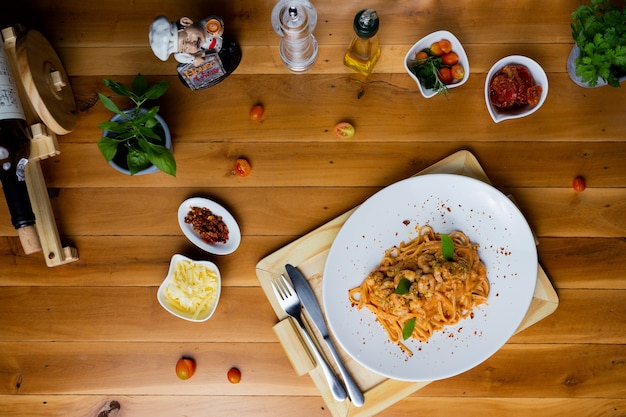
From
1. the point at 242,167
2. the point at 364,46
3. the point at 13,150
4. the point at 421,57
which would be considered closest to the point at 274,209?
the point at 242,167

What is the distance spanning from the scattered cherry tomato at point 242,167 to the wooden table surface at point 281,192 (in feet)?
0.10

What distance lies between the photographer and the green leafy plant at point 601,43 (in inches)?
60.5

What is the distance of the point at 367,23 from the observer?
1.57 meters

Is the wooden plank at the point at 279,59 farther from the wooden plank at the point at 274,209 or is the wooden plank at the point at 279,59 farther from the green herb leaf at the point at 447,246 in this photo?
the green herb leaf at the point at 447,246

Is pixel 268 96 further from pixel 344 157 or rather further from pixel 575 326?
pixel 575 326

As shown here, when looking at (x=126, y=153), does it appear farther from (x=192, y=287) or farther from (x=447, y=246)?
(x=447, y=246)

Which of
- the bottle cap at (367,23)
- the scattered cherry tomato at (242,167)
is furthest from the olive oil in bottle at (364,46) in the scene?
the scattered cherry tomato at (242,167)

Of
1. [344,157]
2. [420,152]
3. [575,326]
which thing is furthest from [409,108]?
[575,326]

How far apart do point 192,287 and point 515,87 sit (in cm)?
139

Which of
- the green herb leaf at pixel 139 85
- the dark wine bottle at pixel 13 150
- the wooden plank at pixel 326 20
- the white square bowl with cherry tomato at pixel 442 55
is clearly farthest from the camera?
the wooden plank at pixel 326 20

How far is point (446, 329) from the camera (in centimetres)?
177

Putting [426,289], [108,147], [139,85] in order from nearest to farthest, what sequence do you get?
1. [108,147]
2. [139,85]
3. [426,289]

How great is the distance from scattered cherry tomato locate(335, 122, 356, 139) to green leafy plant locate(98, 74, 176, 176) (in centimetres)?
63

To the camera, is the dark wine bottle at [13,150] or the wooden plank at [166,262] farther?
the wooden plank at [166,262]
